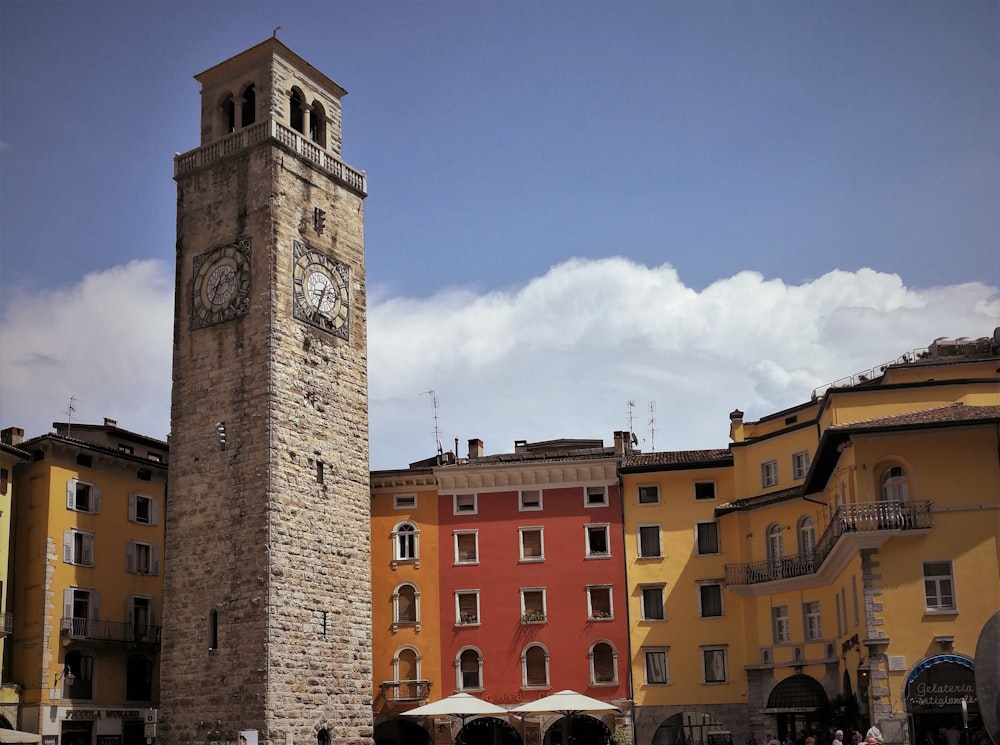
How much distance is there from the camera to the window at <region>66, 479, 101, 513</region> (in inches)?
1634

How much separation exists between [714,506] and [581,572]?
17.9 ft

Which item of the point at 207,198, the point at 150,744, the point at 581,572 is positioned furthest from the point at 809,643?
the point at 207,198

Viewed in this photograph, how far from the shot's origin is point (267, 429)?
36250 millimetres

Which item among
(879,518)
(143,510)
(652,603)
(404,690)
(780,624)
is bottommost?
(404,690)

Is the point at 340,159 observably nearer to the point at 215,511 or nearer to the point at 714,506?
the point at 215,511

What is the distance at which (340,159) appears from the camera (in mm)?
41781

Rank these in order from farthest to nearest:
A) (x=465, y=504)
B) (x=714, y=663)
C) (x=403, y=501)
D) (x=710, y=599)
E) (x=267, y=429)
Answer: (x=403, y=501) < (x=465, y=504) < (x=710, y=599) < (x=714, y=663) < (x=267, y=429)

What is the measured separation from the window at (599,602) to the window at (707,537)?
3.70 metres

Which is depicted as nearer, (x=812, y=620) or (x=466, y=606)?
(x=812, y=620)

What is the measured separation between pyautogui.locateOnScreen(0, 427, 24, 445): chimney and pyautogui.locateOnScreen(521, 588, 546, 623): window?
18.8m

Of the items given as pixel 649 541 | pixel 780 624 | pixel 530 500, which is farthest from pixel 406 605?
pixel 780 624

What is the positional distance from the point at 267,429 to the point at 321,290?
5.51 m

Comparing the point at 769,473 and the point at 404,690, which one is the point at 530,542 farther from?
the point at 769,473

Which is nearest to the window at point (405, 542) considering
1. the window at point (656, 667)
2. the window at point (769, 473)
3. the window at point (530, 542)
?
the window at point (530, 542)
